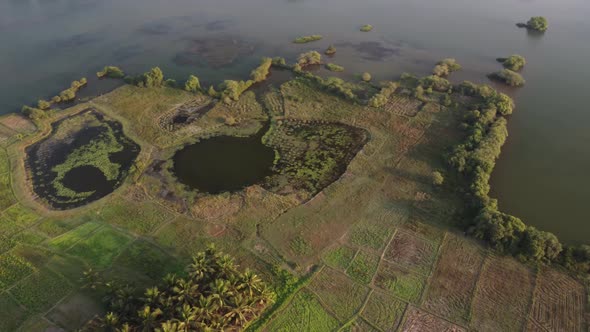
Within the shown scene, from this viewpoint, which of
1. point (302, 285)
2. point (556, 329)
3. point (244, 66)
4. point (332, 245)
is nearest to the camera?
point (556, 329)

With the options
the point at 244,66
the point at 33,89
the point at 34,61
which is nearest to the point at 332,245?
the point at 244,66

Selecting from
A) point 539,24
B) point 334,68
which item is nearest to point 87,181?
point 334,68

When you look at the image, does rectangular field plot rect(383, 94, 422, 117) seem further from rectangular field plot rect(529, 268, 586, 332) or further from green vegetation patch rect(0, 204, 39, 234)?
green vegetation patch rect(0, 204, 39, 234)

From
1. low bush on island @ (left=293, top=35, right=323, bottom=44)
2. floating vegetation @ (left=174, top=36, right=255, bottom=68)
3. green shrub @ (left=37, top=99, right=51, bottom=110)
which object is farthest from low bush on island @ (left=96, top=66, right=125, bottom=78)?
low bush on island @ (left=293, top=35, right=323, bottom=44)

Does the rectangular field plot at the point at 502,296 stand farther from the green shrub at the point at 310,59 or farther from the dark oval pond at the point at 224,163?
the green shrub at the point at 310,59

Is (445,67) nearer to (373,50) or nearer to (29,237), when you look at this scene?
(373,50)

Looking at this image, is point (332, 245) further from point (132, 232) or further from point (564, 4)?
point (564, 4)
